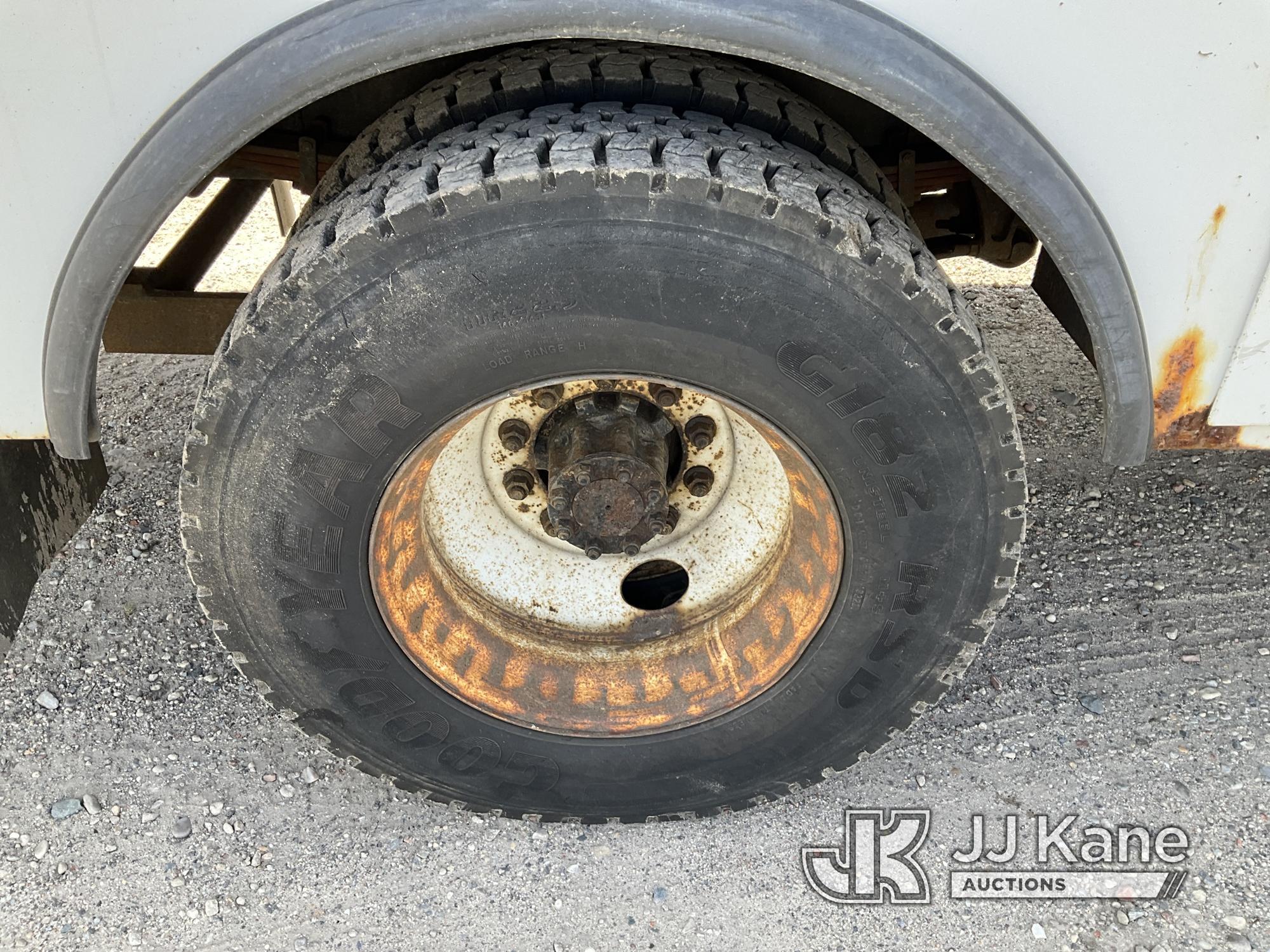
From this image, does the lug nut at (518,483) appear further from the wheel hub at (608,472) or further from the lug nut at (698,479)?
the lug nut at (698,479)

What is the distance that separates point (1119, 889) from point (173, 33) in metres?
2.32

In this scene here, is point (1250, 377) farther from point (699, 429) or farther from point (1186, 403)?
point (699, 429)

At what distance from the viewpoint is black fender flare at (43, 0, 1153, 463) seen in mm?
1401

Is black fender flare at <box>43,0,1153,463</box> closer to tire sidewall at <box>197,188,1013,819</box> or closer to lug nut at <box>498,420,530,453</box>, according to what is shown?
tire sidewall at <box>197,188,1013,819</box>

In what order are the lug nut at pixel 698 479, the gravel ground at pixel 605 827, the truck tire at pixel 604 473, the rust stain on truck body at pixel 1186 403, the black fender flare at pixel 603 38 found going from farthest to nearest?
the lug nut at pixel 698 479, the gravel ground at pixel 605 827, the rust stain on truck body at pixel 1186 403, the truck tire at pixel 604 473, the black fender flare at pixel 603 38

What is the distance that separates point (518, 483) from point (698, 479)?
38cm

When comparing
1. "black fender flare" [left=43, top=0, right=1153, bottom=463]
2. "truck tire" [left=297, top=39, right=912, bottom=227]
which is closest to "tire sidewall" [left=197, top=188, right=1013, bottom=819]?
"black fender flare" [left=43, top=0, right=1153, bottom=463]

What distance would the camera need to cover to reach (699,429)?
2076 millimetres

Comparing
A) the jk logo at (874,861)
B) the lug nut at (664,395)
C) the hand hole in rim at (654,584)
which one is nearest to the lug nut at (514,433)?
the lug nut at (664,395)

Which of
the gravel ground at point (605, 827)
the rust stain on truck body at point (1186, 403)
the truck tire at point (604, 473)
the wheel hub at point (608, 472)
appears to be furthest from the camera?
the gravel ground at point (605, 827)

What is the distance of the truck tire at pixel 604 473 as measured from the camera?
156 centimetres

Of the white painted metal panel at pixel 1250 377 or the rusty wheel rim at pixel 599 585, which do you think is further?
the rusty wheel rim at pixel 599 585

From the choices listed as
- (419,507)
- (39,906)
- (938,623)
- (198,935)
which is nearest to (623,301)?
(419,507)

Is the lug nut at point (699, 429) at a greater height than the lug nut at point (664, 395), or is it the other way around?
the lug nut at point (664, 395)
